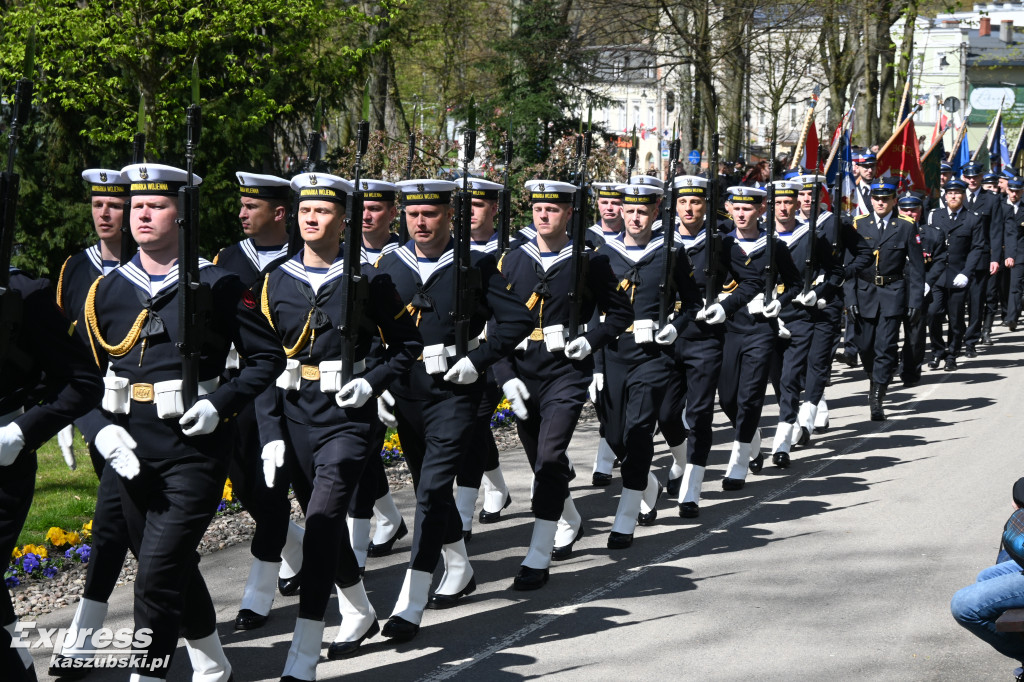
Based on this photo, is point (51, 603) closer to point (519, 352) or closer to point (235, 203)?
point (519, 352)

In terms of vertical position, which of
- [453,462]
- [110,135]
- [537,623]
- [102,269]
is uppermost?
[110,135]

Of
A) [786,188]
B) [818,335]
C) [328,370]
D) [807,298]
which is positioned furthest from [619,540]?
[818,335]

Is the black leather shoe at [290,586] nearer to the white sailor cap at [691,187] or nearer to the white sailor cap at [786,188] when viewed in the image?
the white sailor cap at [691,187]

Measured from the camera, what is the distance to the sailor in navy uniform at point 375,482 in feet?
24.2

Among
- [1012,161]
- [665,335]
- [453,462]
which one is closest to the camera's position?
[453,462]

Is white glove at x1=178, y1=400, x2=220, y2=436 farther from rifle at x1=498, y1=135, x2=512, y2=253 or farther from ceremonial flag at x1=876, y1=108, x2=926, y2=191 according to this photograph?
ceremonial flag at x1=876, y1=108, x2=926, y2=191

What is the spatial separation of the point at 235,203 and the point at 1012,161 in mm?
16769

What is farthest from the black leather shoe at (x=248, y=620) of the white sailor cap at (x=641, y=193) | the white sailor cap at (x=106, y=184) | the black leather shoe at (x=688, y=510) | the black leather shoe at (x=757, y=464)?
the black leather shoe at (x=757, y=464)

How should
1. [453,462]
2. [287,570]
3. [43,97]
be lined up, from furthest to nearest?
[43,97]
[287,570]
[453,462]

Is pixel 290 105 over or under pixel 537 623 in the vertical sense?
over

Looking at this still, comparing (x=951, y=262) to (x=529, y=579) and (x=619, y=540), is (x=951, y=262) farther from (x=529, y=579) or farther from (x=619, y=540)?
(x=529, y=579)

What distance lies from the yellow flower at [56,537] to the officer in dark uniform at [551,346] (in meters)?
2.69

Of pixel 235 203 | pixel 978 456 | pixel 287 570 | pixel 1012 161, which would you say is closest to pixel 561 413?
pixel 287 570

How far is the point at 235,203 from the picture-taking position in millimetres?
18266
